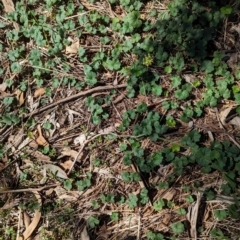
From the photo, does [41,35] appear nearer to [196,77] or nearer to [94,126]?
[94,126]

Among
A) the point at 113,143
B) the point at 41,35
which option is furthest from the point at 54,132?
the point at 41,35

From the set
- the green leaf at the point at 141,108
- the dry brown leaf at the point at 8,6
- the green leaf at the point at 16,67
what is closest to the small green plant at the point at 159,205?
the green leaf at the point at 141,108

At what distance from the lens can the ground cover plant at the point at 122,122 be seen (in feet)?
10.8

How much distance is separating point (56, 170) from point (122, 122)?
0.65 meters

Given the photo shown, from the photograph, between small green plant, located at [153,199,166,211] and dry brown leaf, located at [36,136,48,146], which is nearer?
small green plant, located at [153,199,166,211]

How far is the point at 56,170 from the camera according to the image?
141 inches

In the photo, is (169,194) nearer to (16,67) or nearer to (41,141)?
(41,141)

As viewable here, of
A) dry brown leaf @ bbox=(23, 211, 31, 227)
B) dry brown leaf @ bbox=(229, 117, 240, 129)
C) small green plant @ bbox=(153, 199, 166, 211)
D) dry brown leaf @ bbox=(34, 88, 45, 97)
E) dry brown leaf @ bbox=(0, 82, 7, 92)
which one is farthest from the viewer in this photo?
dry brown leaf @ bbox=(0, 82, 7, 92)

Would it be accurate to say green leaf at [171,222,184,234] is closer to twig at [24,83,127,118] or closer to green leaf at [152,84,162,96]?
green leaf at [152,84,162,96]

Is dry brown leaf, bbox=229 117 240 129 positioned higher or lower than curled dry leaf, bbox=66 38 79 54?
lower

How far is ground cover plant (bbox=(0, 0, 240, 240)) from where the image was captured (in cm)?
330

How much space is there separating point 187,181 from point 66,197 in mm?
943

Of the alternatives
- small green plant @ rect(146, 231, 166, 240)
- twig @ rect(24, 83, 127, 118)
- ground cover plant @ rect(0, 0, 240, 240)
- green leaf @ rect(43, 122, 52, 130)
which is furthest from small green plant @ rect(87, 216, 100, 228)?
twig @ rect(24, 83, 127, 118)

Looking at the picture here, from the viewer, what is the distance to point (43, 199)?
354 centimetres
